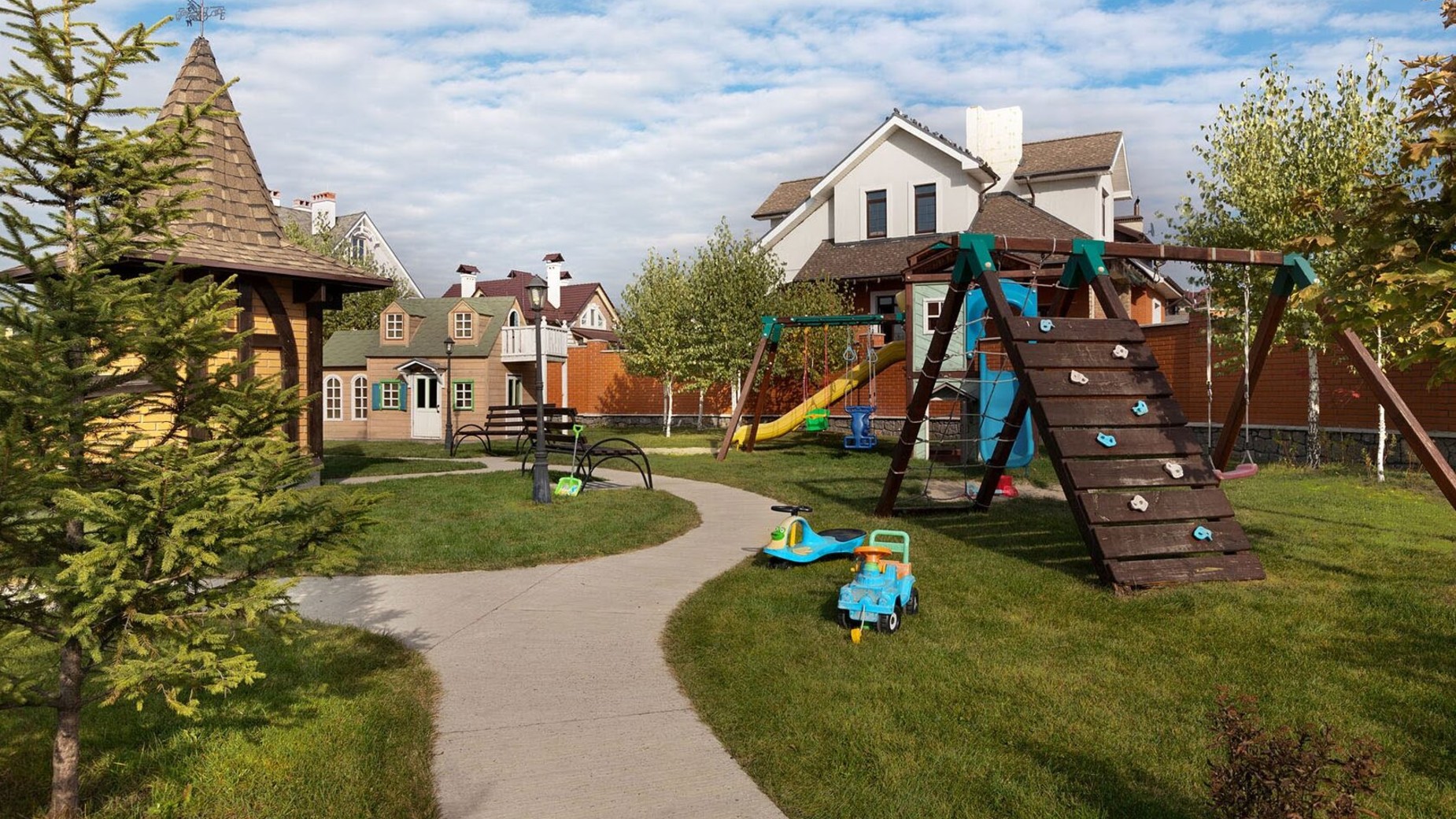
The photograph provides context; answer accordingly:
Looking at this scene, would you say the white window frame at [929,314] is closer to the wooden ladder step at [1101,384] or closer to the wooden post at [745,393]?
the wooden post at [745,393]

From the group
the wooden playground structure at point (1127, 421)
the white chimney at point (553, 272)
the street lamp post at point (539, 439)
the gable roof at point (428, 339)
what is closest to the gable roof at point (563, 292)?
the white chimney at point (553, 272)

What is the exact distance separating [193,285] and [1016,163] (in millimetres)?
31132

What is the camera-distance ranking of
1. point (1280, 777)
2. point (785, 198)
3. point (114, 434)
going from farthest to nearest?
1. point (785, 198)
2. point (114, 434)
3. point (1280, 777)

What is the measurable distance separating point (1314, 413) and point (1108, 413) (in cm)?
1181

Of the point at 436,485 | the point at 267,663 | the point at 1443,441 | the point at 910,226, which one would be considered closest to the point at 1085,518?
the point at 267,663

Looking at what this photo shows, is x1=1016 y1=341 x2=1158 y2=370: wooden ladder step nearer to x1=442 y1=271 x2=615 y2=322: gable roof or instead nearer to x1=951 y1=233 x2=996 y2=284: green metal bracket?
x1=951 y1=233 x2=996 y2=284: green metal bracket

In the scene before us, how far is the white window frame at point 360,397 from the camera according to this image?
3438 centimetres

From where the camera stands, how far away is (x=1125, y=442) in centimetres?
780

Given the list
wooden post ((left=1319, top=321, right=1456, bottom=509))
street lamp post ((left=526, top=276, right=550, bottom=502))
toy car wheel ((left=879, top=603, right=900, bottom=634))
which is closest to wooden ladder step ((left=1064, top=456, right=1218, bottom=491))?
wooden post ((left=1319, top=321, right=1456, bottom=509))

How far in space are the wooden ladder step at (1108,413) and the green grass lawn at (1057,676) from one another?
138 centimetres

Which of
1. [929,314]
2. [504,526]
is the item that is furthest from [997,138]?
[504,526]

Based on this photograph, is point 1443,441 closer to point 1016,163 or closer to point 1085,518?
point 1085,518

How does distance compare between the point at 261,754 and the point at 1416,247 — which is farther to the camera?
the point at 1416,247

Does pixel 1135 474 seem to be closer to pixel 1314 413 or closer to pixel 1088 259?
pixel 1088 259
